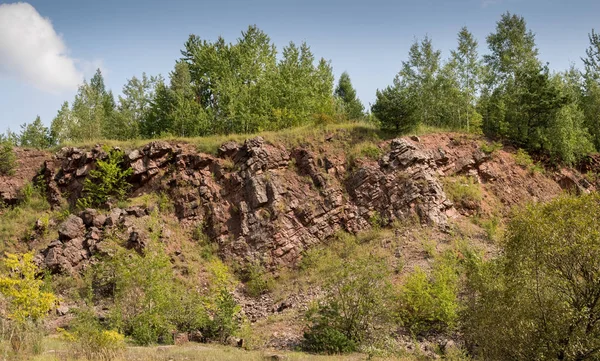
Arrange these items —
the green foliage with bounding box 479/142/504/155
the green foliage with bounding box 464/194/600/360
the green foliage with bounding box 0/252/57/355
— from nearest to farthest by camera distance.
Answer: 1. the green foliage with bounding box 464/194/600/360
2. the green foliage with bounding box 0/252/57/355
3. the green foliage with bounding box 479/142/504/155

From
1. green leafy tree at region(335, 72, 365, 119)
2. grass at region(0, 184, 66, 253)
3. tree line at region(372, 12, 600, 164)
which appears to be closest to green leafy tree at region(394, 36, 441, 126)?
tree line at region(372, 12, 600, 164)

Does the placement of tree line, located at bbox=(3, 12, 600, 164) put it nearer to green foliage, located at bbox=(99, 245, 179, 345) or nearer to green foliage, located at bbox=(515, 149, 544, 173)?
green foliage, located at bbox=(515, 149, 544, 173)

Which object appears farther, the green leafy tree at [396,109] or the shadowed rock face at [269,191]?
the green leafy tree at [396,109]

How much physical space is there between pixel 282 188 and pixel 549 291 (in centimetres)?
1847

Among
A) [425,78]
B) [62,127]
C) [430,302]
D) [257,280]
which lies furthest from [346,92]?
[430,302]

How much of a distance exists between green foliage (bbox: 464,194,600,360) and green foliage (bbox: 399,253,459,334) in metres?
5.23

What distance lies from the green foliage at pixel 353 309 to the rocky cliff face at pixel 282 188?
7521 millimetres

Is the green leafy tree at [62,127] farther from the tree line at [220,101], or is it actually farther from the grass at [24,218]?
the grass at [24,218]

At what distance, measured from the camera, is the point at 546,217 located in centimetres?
1227

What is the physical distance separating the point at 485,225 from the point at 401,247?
6258 mm

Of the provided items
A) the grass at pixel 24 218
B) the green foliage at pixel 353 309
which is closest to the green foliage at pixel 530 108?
the green foliage at pixel 353 309

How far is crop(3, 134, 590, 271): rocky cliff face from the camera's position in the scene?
26.0m

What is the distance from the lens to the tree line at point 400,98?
30797 mm

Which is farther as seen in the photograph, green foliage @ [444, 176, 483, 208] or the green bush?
green foliage @ [444, 176, 483, 208]
